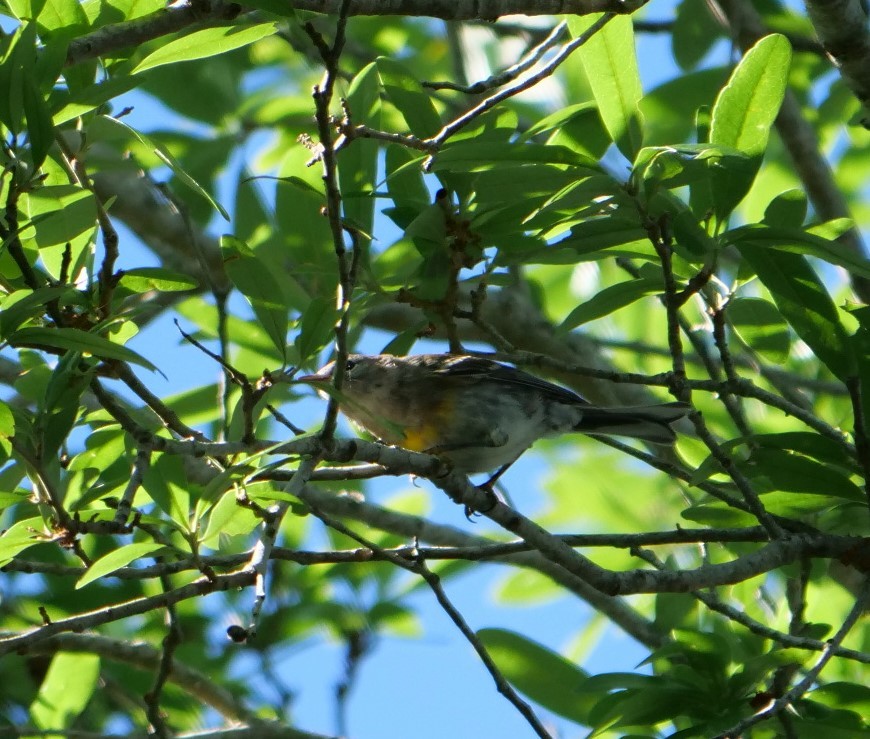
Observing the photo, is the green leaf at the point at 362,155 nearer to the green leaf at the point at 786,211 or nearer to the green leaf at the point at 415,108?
the green leaf at the point at 415,108

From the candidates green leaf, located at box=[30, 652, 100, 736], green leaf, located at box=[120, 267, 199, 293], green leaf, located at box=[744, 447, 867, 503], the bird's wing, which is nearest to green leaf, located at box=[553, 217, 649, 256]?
green leaf, located at box=[744, 447, 867, 503]

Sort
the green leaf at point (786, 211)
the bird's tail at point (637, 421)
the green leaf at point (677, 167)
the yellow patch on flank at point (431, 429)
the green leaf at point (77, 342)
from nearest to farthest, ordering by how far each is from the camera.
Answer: the green leaf at point (77, 342) < the green leaf at point (677, 167) < the green leaf at point (786, 211) < the bird's tail at point (637, 421) < the yellow patch on flank at point (431, 429)

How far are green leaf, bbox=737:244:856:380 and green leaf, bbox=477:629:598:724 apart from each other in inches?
57.7

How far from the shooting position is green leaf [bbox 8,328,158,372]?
2.79 m

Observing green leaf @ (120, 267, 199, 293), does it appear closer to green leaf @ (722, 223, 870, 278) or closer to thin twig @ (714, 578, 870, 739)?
green leaf @ (722, 223, 870, 278)

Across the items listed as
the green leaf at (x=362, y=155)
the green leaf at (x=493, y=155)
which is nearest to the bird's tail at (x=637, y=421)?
the green leaf at (x=362, y=155)

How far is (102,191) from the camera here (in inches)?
264

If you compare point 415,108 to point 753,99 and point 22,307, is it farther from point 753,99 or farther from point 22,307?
point 22,307

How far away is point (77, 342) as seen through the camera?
285 centimetres

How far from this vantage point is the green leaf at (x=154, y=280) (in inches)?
137

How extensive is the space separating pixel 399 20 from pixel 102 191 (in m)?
2.44

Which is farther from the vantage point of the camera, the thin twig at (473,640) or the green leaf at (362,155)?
the green leaf at (362,155)

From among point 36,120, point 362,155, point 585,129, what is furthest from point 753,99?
point 36,120

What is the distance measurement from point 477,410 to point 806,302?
6.05 feet
